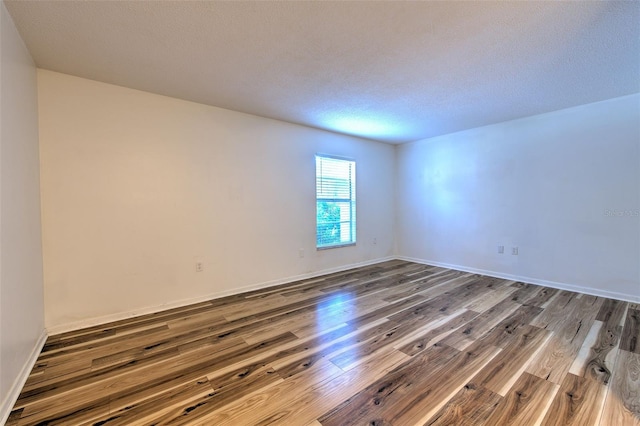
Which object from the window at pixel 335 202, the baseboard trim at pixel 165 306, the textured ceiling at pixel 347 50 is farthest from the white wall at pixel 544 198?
the baseboard trim at pixel 165 306

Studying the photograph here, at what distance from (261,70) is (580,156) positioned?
387cm

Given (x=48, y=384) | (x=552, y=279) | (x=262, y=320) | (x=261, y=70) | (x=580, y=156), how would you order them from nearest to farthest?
1. (x=48, y=384)
2. (x=261, y=70)
3. (x=262, y=320)
4. (x=580, y=156)
5. (x=552, y=279)

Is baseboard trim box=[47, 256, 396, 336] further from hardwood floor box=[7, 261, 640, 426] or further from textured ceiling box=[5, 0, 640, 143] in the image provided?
textured ceiling box=[5, 0, 640, 143]

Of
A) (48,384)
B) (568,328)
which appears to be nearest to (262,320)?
(48,384)

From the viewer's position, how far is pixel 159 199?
2.89 metres

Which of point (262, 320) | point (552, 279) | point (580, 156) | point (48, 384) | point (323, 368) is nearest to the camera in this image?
point (48, 384)

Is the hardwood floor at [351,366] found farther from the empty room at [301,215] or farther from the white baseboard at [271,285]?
the white baseboard at [271,285]

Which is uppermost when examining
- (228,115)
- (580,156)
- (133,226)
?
(228,115)

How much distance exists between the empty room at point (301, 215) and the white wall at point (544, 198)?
28mm

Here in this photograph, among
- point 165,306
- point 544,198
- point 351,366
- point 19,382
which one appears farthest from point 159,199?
point 544,198

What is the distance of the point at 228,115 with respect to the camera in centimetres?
333

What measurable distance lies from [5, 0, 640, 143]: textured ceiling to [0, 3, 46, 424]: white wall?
10.3 inches

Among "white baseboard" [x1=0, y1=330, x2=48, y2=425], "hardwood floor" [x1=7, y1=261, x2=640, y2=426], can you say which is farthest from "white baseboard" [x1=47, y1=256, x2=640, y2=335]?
"white baseboard" [x1=0, y1=330, x2=48, y2=425]

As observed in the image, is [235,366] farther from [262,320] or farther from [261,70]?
[261,70]
